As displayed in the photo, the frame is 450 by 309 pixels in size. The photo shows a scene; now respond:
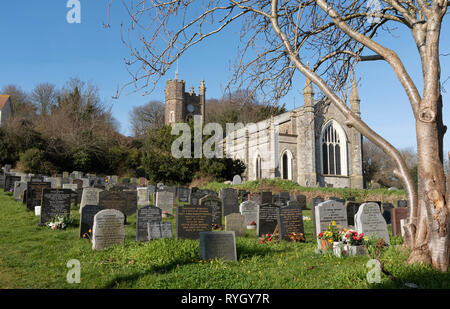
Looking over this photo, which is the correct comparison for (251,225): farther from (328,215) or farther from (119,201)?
(119,201)

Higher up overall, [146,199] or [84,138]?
[84,138]

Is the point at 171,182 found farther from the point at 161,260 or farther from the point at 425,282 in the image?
the point at 425,282

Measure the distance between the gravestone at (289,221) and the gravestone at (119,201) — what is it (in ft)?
17.3

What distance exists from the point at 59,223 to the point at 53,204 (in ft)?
3.12

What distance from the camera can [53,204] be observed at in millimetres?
10289

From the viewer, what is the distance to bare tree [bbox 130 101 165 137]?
62.5 metres

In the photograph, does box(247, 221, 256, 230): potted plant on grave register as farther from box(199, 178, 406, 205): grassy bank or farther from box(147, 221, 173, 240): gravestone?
box(199, 178, 406, 205): grassy bank

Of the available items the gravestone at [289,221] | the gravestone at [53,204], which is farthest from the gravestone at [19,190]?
the gravestone at [289,221]

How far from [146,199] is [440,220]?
1326cm

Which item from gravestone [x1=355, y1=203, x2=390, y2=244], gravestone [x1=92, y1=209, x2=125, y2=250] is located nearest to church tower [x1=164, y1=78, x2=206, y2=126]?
gravestone [x1=92, y1=209, x2=125, y2=250]

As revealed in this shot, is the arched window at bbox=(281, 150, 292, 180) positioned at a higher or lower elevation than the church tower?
lower

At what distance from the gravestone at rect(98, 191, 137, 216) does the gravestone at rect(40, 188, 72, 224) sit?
1.14 metres

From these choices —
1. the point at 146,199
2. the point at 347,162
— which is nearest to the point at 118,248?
the point at 146,199
